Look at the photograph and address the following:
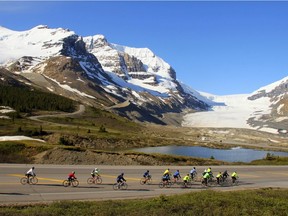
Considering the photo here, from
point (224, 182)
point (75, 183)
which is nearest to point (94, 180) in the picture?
point (75, 183)

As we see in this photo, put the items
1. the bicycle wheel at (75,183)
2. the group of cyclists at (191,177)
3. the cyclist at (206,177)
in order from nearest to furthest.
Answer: the bicycle wheel at (75,183) → the group of cyclists at (191,177) → the cyclist at (206,177)

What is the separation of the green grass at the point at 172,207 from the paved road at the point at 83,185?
5224 millimetres

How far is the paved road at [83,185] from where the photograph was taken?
37000 mm

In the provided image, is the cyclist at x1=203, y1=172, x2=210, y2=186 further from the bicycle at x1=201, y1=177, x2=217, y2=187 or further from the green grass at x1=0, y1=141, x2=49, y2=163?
the green grass at x1=0, y1=141, x2=49, y2=163

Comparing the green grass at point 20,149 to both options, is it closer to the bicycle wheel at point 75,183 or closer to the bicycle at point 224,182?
the bicycle wheel at point 75,183

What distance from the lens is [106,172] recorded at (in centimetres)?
5794

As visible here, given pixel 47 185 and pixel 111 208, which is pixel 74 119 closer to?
pixel 47 185

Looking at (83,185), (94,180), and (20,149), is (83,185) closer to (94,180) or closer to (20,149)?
(94,180)

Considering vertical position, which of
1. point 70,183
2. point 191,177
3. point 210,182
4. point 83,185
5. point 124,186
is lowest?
point 210,182

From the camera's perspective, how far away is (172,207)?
3117 cm

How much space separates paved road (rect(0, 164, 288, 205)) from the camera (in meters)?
37.0

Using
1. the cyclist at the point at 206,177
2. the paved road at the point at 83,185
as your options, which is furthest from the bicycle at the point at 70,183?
the cyclist at the point at 206,177

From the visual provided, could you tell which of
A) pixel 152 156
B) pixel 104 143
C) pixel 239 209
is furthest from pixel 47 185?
pixel 104 143

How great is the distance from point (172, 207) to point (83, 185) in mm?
16429
